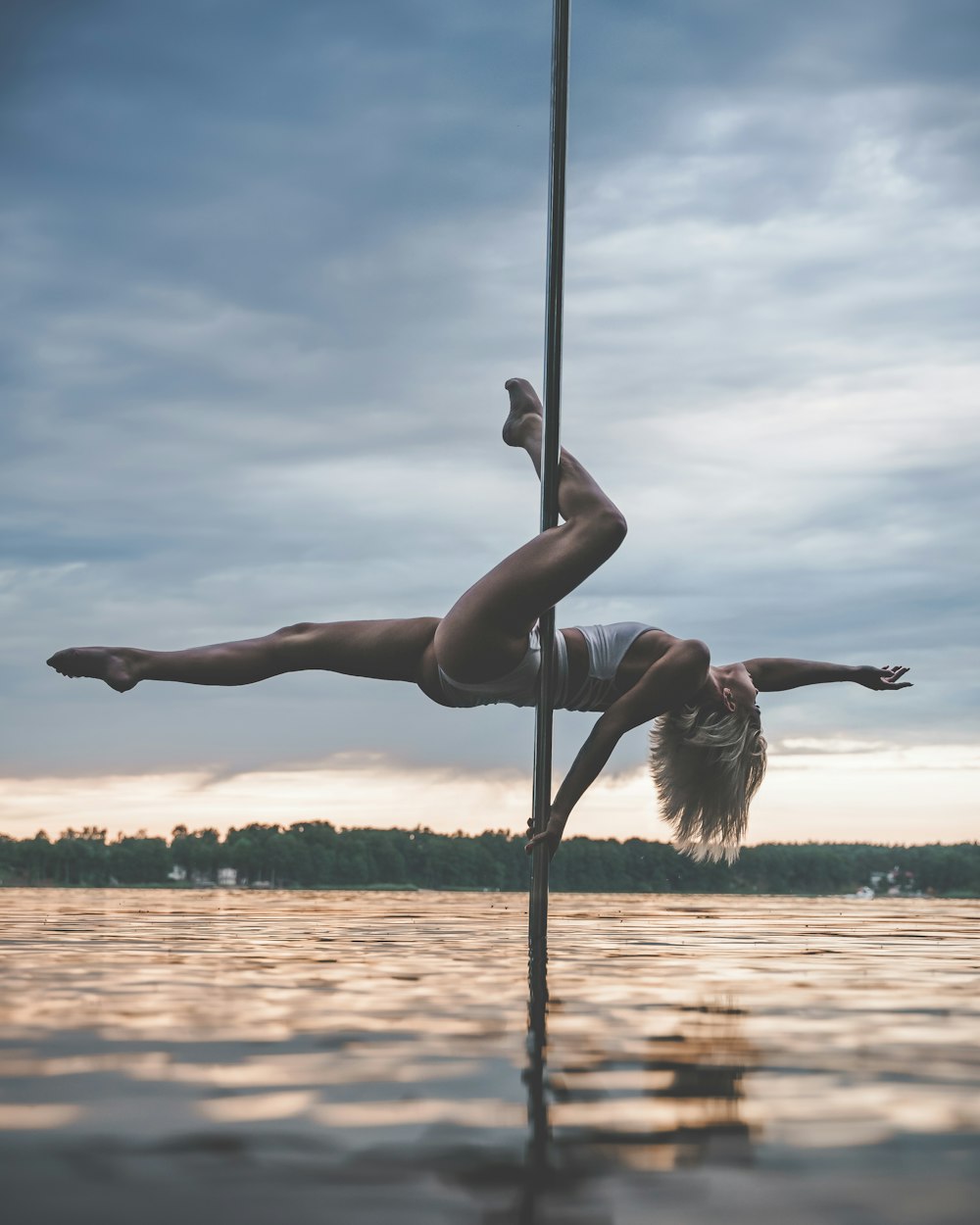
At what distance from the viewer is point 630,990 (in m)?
3.96

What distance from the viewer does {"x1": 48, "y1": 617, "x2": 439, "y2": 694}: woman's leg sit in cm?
485

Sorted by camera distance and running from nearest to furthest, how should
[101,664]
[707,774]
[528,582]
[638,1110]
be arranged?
1. [638,1110]
2. [528,582]
3. [101,664]
4. [707,774]

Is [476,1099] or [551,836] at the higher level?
[551,836]

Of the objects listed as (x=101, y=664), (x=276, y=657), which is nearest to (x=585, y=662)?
(x=276, y=657)

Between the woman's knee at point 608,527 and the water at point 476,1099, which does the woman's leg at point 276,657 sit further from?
the water at point 476,1099

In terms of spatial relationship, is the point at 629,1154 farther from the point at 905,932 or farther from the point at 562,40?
the point at 905,932

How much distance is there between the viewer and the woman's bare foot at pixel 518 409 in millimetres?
5102

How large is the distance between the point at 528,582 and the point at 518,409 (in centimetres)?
98

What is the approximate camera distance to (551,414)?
15.4 ft

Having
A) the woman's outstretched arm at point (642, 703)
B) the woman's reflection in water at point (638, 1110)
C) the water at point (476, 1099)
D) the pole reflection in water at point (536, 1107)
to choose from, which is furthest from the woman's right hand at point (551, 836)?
the woman's reflection in water at point (638, 1110)

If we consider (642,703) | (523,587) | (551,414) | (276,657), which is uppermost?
(551,414)

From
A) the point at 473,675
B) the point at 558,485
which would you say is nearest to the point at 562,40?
the point at 558,485

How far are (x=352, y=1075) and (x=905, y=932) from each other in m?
7.49

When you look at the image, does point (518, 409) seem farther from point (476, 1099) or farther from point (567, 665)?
point (476, 1099)
